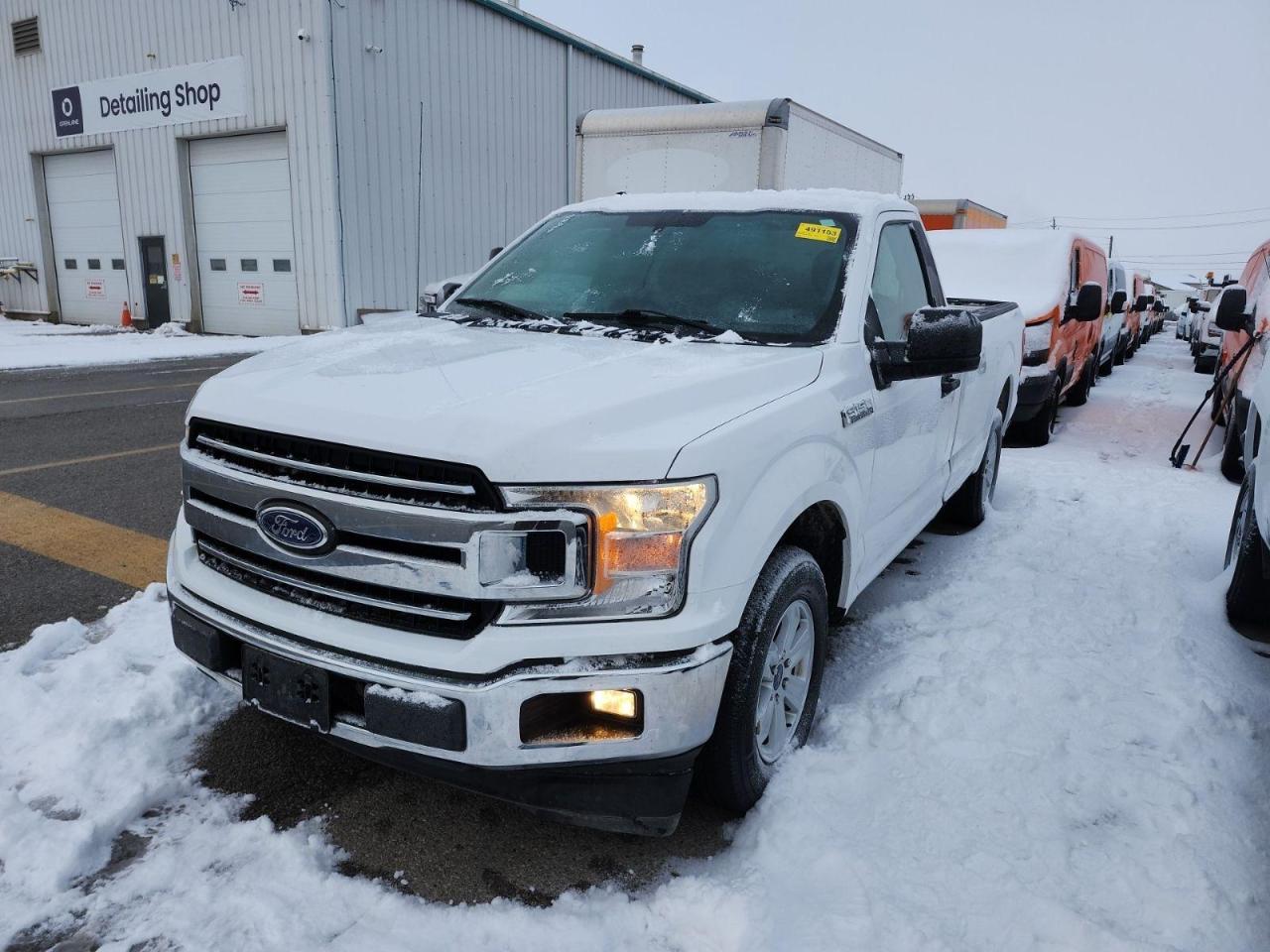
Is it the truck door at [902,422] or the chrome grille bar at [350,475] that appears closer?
the chrome grille bar at [350,475]

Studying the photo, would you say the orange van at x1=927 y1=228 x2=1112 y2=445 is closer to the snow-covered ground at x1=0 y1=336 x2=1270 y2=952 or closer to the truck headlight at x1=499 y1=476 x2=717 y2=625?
the snow-covered ground at x1=0 y1=336 x2=1270 y2=952

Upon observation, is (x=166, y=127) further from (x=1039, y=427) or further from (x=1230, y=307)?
(x=1230, y=307)

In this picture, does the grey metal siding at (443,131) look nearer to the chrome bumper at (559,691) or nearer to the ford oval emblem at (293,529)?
the ford oval emblem at (293,529)

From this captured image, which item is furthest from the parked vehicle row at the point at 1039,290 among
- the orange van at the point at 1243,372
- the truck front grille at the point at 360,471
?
the truck front grille at the point at 360,471

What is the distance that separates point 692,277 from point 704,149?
6.47 metres

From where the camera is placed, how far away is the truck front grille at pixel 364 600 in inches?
81.5

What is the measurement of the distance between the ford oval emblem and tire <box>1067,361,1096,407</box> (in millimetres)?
10858

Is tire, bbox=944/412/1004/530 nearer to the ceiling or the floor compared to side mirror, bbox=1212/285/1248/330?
nearer to the floor

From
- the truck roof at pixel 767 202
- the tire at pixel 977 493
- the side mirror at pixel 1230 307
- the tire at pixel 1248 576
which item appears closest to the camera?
the truck roof at pixel 767 202

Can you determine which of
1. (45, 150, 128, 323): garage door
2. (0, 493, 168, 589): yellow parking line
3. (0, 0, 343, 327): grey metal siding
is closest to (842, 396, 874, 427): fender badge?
(0, 493, 168, 589): yellow parking line

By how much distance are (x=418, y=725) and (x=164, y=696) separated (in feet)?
4.82

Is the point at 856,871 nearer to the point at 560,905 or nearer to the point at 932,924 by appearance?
the point at 932,924

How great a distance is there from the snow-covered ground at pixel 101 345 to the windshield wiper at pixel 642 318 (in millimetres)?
9539

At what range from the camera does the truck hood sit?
79.4 inches
